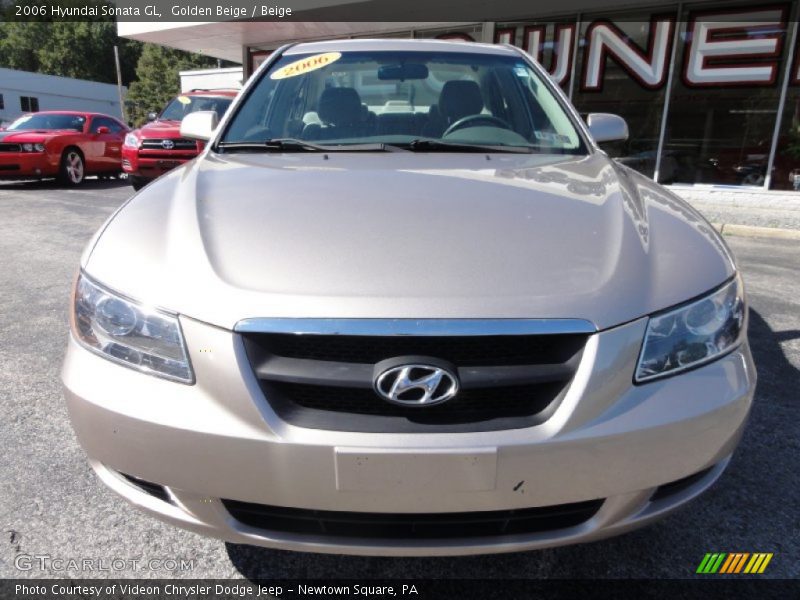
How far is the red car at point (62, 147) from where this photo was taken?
32.7 ft

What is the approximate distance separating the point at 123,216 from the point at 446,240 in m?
0.95

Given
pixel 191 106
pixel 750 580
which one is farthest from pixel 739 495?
pixel 191 106

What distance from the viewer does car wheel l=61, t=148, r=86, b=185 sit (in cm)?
1058

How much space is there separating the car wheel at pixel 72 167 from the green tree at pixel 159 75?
149 feet

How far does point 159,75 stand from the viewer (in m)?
52.4

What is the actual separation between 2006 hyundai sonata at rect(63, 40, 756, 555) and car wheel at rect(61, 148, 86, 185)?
1071 cm

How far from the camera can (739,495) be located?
1.99 m

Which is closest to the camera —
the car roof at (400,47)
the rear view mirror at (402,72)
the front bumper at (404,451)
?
the front bumper at (404,451)

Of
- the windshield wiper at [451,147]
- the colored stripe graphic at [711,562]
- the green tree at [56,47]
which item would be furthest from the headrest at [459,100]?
the green tree at [56,47]

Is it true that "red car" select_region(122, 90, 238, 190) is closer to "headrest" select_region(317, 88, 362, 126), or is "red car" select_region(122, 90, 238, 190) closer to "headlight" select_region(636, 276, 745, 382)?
"headrest" select_region(317, 88, 362, 126)

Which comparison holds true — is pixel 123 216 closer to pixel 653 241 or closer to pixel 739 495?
pixel 653 241

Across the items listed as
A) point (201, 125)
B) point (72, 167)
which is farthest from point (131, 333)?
point (72, 167)

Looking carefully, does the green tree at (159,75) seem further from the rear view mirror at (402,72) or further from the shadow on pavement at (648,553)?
the shadow on pavement at (648,553)

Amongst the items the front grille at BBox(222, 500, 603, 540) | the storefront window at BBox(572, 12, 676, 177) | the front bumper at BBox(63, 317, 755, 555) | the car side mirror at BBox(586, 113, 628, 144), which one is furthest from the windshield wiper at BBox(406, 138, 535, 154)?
the storefront window at BBox(572, 12, 676, 177)
